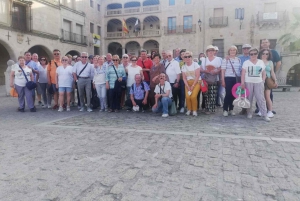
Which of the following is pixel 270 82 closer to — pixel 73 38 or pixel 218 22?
pixel 218 22

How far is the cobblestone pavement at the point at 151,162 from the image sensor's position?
2.39 m

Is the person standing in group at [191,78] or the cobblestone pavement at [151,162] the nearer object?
the cobblestone pavement at [151,162]

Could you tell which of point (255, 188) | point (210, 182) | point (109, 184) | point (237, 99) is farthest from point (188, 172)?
point (237, 99)

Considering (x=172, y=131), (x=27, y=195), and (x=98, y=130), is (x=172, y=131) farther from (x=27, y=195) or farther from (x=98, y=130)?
(x=27, y=195)

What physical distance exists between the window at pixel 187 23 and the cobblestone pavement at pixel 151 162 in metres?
23.7

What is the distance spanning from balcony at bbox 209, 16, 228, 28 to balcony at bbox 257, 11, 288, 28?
3327 millimetres

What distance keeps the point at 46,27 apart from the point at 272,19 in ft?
73.4

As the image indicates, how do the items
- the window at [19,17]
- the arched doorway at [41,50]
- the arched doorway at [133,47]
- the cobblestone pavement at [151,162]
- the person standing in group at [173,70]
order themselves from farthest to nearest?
the arched doorway at [133,47], the arched doorway at [41,50], the window at [19,17], the person standing in group at [173,70], the cobblestone pavement at [151,162]

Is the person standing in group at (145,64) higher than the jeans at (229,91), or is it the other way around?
the person standing in group at (145,64)

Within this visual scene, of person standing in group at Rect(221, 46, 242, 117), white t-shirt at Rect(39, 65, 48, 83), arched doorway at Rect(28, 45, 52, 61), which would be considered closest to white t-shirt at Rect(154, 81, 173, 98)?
person standing in group at Rect(221, 46, 242, 117)

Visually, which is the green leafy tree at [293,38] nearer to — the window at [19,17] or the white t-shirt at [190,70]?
the white t-shirt at [190,70]

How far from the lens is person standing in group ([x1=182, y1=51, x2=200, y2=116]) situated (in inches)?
250

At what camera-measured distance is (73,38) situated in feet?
83.6

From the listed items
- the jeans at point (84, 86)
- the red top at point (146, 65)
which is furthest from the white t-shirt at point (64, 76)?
the red top at point (146, 65)
